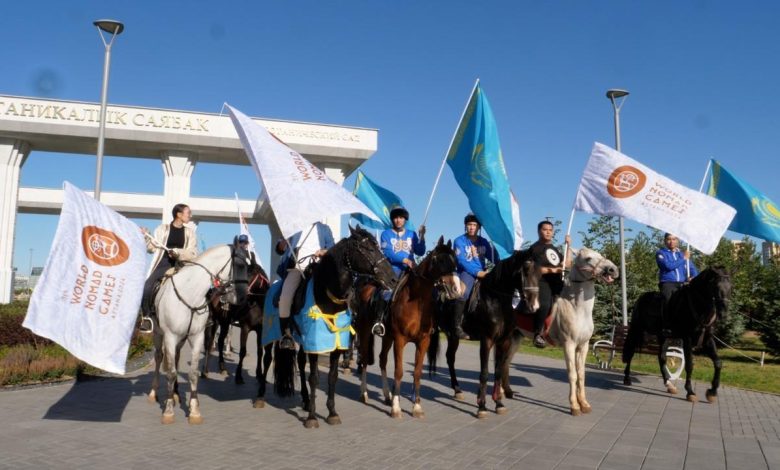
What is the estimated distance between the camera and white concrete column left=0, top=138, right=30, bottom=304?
90.5 feet

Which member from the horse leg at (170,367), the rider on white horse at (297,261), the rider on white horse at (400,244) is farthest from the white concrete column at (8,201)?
the rider on white horse at (400,244)

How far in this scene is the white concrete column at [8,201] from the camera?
27.6 metres

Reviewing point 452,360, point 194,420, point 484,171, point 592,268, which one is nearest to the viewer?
point 194,420

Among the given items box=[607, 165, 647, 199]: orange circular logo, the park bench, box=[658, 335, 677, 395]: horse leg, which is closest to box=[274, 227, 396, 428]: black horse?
box=[607, 165, 647, 199]: orange circular logo

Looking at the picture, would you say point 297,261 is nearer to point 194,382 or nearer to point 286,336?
point 286,336

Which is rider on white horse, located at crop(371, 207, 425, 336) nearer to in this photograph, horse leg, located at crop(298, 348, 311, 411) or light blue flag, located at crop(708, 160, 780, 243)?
horse leg, located at crop(298, 348, 311, 411)

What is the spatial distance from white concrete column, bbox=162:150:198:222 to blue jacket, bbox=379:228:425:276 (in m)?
22.8

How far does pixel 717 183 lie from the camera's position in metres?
11.0

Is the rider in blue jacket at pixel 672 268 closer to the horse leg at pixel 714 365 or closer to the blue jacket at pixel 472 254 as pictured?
the horse leg at pixel 714 365

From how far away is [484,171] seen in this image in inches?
352

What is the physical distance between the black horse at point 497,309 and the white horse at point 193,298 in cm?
347

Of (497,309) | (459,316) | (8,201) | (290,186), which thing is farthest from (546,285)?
Result: (8,201)

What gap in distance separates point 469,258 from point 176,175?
Answer: 79.4ft

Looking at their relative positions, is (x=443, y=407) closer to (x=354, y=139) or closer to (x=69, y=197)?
(x=69, y=197)
